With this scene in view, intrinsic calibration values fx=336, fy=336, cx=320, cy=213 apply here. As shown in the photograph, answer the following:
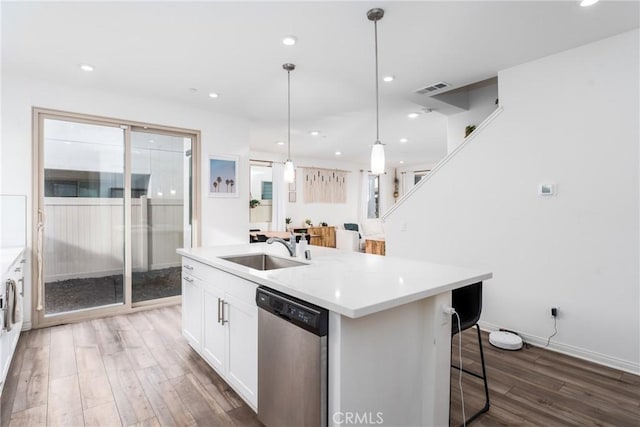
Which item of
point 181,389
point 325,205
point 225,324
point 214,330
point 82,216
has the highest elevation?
point 325,205

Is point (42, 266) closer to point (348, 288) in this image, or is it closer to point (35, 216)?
point (35, 216)

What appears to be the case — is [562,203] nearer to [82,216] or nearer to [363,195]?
[82,216]

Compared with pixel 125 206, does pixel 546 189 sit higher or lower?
higher

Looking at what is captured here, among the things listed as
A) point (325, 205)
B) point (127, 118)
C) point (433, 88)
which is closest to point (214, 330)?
point (127, 118)

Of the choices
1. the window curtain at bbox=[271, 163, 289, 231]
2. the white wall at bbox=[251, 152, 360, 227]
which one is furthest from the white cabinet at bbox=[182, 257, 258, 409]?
the white wall at bbox=[251, 152, 360, 227]

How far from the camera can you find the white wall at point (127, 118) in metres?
3.32

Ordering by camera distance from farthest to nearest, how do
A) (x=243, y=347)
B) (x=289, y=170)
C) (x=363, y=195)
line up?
(x=363, y=195)
(x=289, y=170)
(x=243, y=347)

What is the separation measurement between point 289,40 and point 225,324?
85.1 inches

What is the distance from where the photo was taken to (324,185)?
9.14 metres

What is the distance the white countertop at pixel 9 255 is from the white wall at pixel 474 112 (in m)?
4.95

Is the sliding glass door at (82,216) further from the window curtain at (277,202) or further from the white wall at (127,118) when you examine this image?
the window curtain at (277,202)

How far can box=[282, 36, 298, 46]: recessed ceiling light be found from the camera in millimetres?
2593

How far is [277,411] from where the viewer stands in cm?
174

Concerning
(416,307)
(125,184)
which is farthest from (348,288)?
(125,184)
